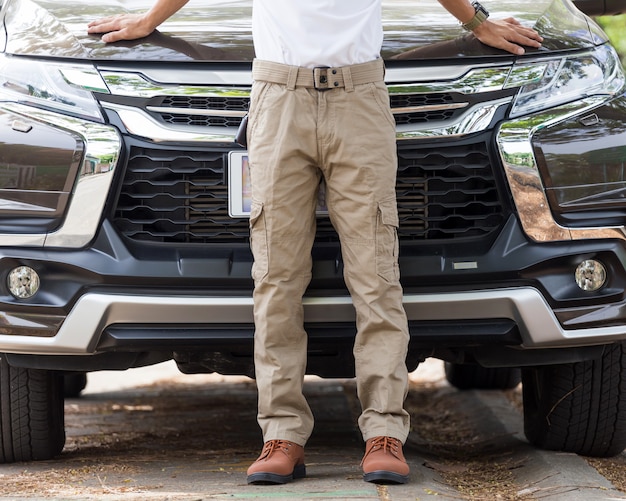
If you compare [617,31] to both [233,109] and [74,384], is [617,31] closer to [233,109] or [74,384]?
[74,384]

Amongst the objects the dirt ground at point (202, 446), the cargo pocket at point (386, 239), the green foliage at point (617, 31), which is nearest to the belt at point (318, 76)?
the cargo pocket at point (386, 239)

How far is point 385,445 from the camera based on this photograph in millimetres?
3373

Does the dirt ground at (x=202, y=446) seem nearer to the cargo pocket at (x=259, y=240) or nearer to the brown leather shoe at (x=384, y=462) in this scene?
the brown leather shoe at (x=384, y=462)

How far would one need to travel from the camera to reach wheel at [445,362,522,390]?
618 cm

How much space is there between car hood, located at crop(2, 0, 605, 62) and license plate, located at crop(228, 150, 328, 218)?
13.1 inches

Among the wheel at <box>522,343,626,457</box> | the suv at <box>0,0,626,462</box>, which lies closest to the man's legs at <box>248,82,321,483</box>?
the suv at <box>0,0,626,462</box>

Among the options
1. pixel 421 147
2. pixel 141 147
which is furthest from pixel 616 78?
pixel 141 147

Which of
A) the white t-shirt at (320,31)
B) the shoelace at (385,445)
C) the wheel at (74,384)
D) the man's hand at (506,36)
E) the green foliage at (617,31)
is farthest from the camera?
A: the green foliage at (617,31)

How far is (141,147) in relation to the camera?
11.2 ft

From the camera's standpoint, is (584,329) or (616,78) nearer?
(584,329)

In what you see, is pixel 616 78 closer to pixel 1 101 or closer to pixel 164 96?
pixel 164 96

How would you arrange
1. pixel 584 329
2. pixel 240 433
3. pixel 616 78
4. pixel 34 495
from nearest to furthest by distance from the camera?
pixel 34 495
pixel 584 329
pixel 616 78
pixel 240 433

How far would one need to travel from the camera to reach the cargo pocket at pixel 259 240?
3.33 m

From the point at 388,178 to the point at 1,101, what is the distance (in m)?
1.27
